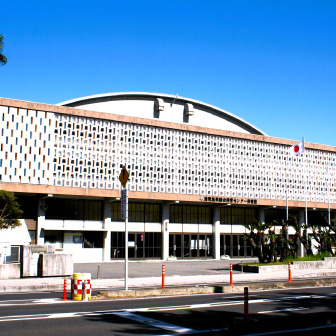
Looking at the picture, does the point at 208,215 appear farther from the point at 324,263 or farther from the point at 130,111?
the point at 324,263

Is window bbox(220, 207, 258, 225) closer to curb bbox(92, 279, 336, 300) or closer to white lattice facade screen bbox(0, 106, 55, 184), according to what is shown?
white lattice facade screen bbox(0, 106, 55, 184)

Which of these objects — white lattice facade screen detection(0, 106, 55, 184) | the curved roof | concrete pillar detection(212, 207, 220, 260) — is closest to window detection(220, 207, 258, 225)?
concrete pillar detection(212, 207, 220, 260)

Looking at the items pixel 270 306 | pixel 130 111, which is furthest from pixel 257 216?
pixel 270 306

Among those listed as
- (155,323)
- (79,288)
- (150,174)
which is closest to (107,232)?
(150,174)

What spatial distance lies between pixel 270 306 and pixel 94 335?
6.25 metres

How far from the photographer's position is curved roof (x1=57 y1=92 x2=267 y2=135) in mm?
46938

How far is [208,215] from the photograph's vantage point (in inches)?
1964

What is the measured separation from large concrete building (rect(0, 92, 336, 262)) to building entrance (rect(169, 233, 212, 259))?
0.10 m

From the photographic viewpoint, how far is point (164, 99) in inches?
1967

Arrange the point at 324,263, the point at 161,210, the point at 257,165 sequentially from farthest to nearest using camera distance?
1. the point at 257,165
2. the point at 161,210
3. the point at 324,263

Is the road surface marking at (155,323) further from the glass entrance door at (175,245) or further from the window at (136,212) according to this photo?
the glass entrance door at (175,245)

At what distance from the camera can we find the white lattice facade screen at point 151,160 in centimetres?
3941

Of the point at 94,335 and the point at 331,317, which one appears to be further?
the point at 331,317

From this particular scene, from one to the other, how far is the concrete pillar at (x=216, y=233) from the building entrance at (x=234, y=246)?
1.13m
